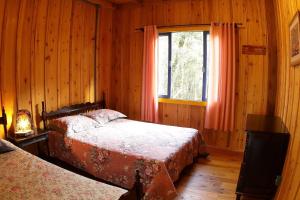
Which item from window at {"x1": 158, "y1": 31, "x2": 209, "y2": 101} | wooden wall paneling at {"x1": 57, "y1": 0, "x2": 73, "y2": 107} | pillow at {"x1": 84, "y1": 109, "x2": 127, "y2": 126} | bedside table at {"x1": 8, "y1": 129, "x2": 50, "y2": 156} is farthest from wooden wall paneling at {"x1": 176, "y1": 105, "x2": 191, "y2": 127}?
bedside table at {"x1": 8, "y1": 129, "x2": 50, "y2": 156}

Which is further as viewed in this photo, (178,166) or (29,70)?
(29,70)

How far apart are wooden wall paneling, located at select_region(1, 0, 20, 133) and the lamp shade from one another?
13cm

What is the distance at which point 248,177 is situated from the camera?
239 centimetres

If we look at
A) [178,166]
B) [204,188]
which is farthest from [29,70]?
[204,188]

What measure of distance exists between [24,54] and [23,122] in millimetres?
904

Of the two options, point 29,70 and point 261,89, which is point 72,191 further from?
point 261,89

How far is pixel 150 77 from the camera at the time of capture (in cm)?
436

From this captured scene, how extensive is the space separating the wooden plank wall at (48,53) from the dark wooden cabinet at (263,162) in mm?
2762

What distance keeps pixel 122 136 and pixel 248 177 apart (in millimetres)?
1591

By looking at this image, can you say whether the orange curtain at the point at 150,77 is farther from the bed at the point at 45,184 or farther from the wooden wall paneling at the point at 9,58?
the bed at the point at 45,184

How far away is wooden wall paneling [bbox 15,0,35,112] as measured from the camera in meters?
3.05

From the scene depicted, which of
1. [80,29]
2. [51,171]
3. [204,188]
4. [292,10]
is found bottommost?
[204,188]

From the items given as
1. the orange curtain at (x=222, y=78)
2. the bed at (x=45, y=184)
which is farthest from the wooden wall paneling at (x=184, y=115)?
the bed at (x=45, y=184)

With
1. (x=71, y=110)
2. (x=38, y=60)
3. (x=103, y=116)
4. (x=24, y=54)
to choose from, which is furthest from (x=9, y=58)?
(x=103, y=116)
